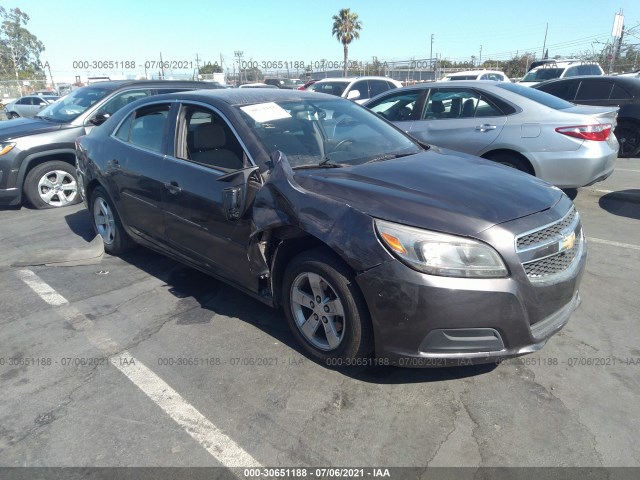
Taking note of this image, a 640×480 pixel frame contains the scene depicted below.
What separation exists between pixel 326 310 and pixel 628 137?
31.9 feet

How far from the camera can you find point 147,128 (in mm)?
4449

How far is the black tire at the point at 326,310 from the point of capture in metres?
2.74

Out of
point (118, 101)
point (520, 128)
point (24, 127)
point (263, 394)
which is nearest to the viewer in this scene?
point (263, 394)

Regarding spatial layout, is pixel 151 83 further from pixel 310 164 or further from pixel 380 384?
pixel 380 384

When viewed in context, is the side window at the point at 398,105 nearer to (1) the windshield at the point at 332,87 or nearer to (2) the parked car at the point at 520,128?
(2) the parked car at the point at 520,128

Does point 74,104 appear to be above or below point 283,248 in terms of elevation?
above

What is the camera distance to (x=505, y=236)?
255 cm

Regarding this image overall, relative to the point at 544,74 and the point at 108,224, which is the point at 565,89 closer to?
the point at 544,74

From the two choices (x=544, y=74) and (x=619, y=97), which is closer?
(x=619, y=97)

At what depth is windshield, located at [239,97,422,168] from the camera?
3.46 m

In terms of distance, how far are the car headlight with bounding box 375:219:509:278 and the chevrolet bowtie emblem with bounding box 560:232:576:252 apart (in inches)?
20.9

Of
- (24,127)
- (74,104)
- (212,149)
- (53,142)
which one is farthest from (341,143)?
(74,104)

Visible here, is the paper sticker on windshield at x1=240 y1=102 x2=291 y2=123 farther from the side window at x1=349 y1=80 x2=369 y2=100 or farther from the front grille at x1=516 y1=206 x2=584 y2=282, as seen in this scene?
the side window at x1=349 y1=80 x2=369 y2=100

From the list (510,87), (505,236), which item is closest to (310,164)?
(505,236)
